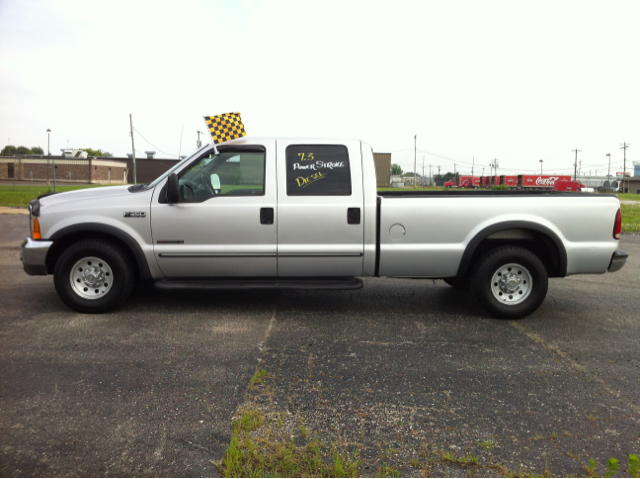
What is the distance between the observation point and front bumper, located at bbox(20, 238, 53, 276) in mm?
5645

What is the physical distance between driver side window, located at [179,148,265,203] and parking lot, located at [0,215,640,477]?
1.39 metres

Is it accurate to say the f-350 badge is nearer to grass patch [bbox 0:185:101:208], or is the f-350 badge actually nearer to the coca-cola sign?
grass patch [bbox 0:185:101:208]

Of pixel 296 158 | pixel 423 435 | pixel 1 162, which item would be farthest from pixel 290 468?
pixel 1 162

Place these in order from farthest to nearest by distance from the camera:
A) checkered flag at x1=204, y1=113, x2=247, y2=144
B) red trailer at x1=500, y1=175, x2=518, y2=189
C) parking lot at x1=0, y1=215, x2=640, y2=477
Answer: red trailer at x1=500, y1=175, x2=518, y2=189 → checkered flag at x1=204, y1=113, x2=247, y2=144 → parking lot at x1=0, y1=215, x2=640, y2=477

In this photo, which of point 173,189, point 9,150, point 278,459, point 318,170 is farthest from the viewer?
point 9,150

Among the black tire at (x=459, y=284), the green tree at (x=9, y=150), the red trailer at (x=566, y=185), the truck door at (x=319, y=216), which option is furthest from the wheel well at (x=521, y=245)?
the green tree at (x=9, y=150)

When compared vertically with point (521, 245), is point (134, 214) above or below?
above

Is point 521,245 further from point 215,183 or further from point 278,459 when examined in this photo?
point 278,459

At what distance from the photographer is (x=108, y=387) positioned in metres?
3.84

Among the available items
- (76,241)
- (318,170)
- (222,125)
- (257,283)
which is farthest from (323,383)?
(222,125)

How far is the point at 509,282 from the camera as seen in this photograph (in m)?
5.83

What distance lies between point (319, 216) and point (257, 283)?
3.28 ft

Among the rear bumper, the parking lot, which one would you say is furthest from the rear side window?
the rear bumper

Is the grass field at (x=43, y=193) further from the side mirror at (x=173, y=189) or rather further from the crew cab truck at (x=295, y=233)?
the side mirror at (x=173, y=189)
